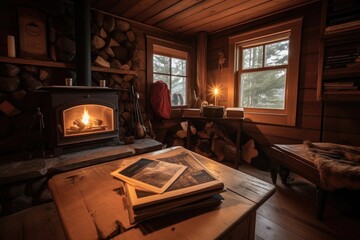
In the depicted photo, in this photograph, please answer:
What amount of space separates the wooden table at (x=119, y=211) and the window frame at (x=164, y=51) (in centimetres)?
201

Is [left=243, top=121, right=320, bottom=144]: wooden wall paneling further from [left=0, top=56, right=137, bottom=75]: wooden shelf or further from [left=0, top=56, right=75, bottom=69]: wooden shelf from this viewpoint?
[left=0, top=56, right=75, bottom=69]: wooden shelf

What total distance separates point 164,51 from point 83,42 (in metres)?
1.26

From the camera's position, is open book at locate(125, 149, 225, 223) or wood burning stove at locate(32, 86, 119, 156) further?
wood burning stove at locate(32, 86, 119, 156)

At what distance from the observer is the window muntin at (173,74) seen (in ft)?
9.32

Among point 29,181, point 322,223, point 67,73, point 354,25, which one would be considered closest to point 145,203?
point 29,181

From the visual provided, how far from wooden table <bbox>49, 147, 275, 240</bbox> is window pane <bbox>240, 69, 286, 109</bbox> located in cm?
193

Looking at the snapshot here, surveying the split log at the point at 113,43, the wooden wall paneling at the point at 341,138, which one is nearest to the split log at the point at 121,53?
the split log at the point at 113,43

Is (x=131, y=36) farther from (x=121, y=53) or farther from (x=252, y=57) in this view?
(x=252, y=57)

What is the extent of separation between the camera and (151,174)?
0.74 meters

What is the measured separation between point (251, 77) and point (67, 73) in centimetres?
237

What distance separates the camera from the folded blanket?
4.08 feet

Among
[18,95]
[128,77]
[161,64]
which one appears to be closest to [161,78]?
[161,64]

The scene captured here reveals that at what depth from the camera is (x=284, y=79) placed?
7.84 ft

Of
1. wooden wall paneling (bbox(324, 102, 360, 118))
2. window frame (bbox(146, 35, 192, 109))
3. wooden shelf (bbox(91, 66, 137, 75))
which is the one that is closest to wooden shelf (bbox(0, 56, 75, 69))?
wooden shelf (bbox(91, 66, 137, 75))
